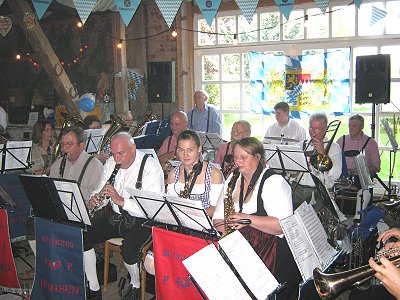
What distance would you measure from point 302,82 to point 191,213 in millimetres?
5635

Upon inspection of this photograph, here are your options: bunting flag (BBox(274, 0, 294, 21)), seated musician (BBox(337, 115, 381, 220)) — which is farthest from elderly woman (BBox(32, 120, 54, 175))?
seated musician (BBox(337, 115, 381, 220))

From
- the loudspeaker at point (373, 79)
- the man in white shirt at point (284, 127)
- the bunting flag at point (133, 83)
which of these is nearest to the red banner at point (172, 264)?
the man in white shirt at point (284, 127)

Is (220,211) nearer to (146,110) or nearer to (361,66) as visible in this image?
(361,66)

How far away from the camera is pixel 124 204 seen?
157 inches

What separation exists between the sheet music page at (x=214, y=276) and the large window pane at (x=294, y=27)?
643cm

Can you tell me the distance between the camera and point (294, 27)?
327 inches

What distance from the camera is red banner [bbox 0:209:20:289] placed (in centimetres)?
427

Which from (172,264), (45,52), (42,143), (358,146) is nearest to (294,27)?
(358,146)

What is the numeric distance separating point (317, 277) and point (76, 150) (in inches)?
116

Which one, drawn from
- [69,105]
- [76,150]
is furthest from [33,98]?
[76,150]

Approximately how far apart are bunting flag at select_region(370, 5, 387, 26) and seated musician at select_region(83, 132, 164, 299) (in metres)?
5.06

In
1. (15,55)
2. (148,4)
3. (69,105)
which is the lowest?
(69,105)

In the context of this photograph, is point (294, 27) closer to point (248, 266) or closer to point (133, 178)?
point (133, 178)

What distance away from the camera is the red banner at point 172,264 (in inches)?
135
